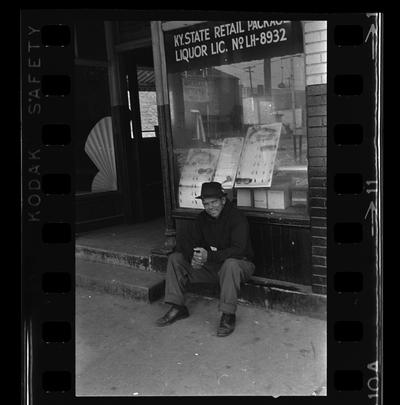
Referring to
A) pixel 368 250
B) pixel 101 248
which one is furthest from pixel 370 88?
pixel 101 248

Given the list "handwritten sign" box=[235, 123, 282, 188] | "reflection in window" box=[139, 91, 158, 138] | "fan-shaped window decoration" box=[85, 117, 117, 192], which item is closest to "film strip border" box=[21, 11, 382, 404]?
"handwritten sign" box=[235, 123, 282, 188]

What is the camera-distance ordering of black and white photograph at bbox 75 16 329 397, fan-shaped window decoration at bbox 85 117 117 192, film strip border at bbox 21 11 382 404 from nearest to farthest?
film strip border at bbox 21 11 382 404
black and white photograph at bbox 75 16 329 397
fan-shaped window decoration at bbox 85 117 117 192

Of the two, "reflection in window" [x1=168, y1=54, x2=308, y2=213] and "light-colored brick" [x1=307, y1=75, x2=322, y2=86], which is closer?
"light-colored brick" [x1=307, y1=75, x2=322, y2=86]

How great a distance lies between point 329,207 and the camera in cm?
286

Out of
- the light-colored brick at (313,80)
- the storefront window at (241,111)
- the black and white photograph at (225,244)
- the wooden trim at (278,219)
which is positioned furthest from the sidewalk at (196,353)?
the light-colored brick at (313,80)

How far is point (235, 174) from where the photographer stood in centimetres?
499

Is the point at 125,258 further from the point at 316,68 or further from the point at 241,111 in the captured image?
the point at 316,68

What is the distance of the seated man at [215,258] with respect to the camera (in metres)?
4.19

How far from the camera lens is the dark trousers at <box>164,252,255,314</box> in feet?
13.7

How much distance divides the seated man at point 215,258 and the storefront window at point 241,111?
553 mm

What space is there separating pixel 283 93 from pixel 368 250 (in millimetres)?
2231

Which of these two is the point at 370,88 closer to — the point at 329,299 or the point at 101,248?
the point at 329,299

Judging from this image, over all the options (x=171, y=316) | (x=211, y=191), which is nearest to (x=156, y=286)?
(x=171, y=316)

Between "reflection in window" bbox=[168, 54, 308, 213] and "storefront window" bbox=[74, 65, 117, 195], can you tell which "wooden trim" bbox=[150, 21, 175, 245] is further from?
"storefront window" bbox=[74, 65, 117, 195]
